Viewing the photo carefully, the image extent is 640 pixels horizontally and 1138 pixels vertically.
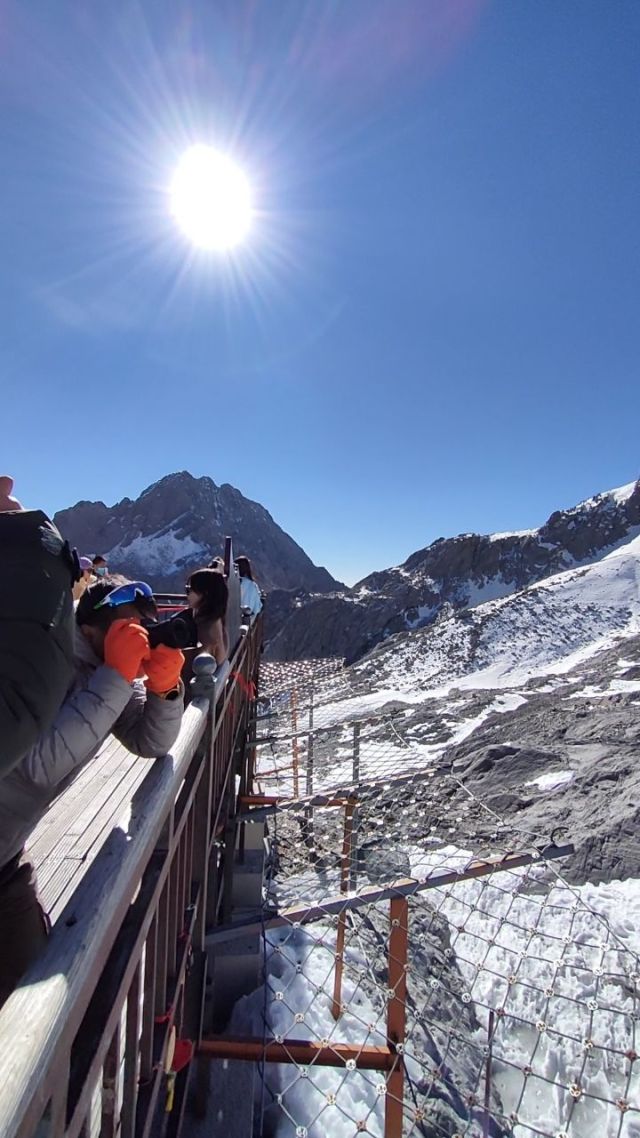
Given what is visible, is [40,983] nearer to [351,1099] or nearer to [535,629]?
[351,1099]

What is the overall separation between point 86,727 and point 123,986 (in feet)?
2.22

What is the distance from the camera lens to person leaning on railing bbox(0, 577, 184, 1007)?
1.55 metres

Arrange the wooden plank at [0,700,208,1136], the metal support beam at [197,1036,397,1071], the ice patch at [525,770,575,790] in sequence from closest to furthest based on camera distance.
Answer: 1. the wooden plank at [0,700,208,1136]
2. the metal support beam at [197,1036,397,1071]
3. the ice patch at [525,770,575,790]

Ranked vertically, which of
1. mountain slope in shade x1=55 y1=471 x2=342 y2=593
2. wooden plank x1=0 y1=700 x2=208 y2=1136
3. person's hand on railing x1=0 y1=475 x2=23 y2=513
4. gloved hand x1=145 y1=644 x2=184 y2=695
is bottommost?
wooden plank x1=0 y1=700 x2=208 y2=1136

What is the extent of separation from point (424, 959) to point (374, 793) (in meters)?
2.87

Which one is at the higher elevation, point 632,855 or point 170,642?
point 170,642

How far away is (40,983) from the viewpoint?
37.9 inches

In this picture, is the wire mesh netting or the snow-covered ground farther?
the snow-covered ground

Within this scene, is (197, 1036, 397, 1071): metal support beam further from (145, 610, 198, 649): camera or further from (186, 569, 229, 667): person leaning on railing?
(145, 610, 198, 649): camera

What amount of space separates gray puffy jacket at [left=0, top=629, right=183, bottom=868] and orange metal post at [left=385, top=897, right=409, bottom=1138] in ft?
8.91

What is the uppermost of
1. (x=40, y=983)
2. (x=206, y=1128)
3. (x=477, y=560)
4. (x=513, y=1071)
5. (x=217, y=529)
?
(x=217, y=529)

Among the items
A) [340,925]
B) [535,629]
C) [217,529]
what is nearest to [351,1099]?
[340,925]

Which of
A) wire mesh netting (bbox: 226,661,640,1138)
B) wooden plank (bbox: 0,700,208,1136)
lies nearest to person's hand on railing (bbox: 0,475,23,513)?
wooden plank (bbox: 0,700,208,1136)

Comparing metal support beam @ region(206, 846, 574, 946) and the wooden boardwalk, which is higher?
the wooden boardwalk
